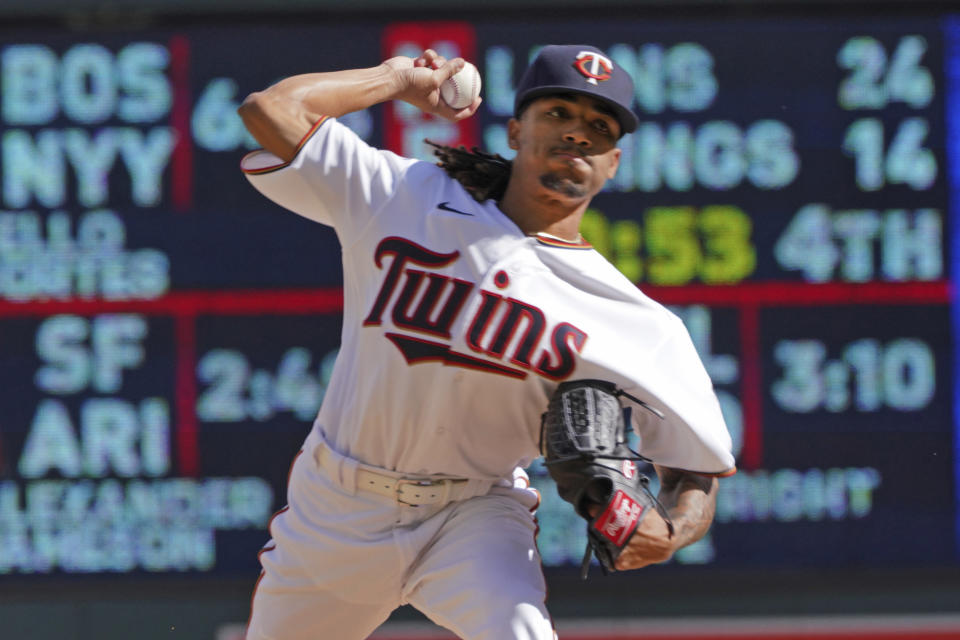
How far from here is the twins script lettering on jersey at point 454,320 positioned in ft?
8.41

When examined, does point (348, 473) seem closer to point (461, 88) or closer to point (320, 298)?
point (461, 88)

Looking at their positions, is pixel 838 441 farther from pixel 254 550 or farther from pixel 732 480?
pixel 254 550

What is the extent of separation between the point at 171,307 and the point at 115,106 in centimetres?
68

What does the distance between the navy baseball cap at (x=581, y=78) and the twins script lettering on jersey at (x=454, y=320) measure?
1.34 ft

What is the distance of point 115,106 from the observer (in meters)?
4.26

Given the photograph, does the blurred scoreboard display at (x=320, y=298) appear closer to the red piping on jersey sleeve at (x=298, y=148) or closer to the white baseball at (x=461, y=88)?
the white baseball at (x=461, y=88)

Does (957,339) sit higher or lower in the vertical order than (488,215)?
lower

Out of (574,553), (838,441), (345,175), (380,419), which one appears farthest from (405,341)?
(838,441)

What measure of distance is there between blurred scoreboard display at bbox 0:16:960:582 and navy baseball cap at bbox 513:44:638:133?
4.97 feet

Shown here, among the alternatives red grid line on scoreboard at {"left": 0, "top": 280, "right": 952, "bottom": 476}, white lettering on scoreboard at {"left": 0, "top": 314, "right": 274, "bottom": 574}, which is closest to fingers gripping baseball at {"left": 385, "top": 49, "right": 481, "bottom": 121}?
red grid line on scoreboard at {"left": 0, "top": 280, "right": 952, "bottom": 476}

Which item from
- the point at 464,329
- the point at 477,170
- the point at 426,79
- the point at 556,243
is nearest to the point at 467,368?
the point at 464,329

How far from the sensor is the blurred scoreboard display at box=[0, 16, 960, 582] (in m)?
4.26

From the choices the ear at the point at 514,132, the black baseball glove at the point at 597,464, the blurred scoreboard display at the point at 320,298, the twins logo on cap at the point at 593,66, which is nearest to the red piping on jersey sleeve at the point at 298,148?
the ear at the point at 514,132

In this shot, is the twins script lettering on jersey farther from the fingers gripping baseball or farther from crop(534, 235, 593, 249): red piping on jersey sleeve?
the fingers gripping baseball
